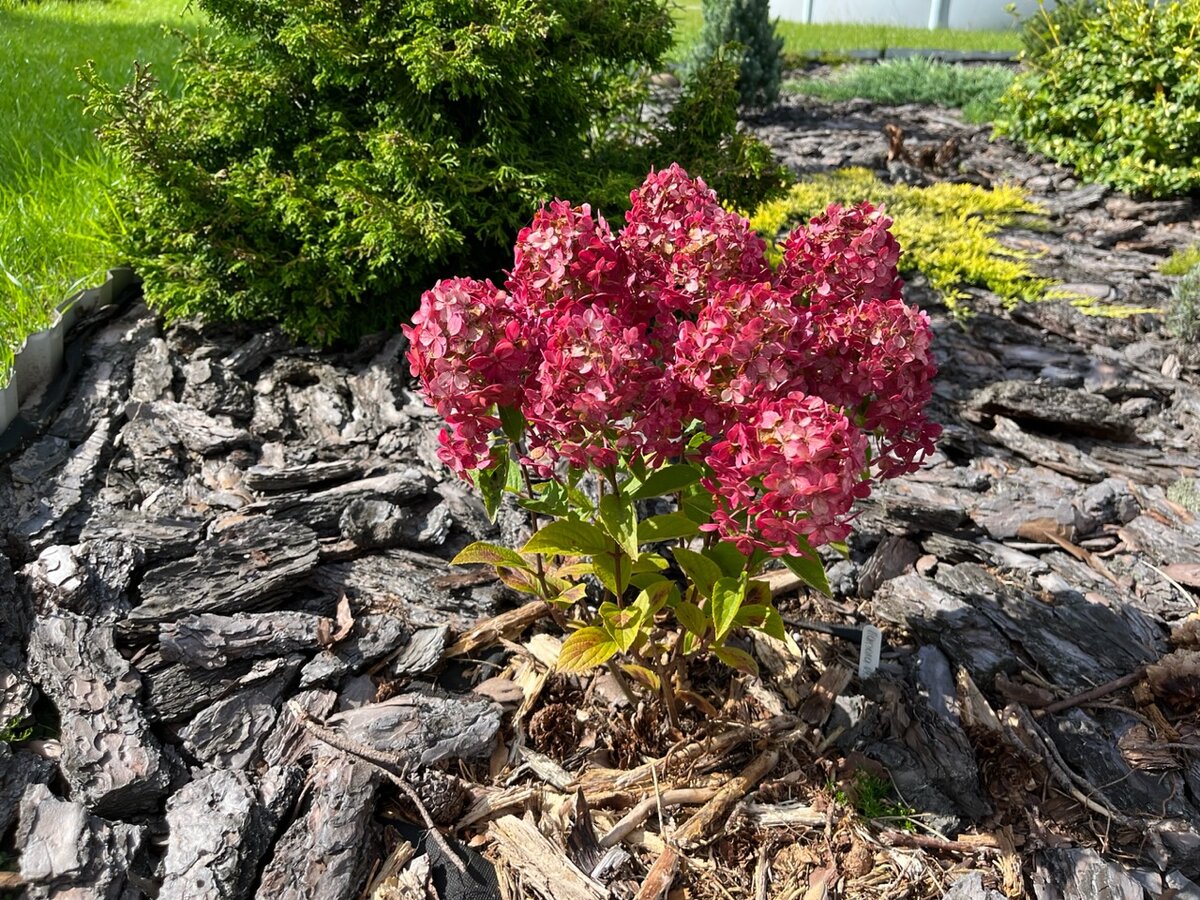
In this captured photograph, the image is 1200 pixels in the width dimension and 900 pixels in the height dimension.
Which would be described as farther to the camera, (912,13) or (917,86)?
(912,13)

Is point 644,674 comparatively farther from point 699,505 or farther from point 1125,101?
point 1125,101

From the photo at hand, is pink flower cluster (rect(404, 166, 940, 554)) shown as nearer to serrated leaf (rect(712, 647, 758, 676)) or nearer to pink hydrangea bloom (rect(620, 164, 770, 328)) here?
pink hydrangea bloom (rect(620, 164, 770, 328))

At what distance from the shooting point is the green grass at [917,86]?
11312mm

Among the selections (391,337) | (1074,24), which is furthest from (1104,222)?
(391,337)

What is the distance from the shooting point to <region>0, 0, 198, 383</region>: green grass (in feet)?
14.0

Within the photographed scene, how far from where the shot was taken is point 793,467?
1659mm

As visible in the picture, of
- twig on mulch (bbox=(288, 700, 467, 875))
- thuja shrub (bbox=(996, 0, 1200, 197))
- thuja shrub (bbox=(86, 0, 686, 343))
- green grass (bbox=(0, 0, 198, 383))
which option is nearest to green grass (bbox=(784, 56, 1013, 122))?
thuja shrub (bbox=(996, 0, 1200, 197))

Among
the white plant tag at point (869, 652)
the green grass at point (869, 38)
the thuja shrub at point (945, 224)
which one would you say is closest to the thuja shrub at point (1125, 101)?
the thuja shrub at point (945, 224)

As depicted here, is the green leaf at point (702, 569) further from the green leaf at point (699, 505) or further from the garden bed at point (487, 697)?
the garden bed at point (487, 697)

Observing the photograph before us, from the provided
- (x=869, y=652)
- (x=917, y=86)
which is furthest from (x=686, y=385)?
(x=917, y=86)

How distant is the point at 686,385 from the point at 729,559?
538 millimetres

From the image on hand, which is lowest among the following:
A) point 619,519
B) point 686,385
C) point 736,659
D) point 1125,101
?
point 736,659

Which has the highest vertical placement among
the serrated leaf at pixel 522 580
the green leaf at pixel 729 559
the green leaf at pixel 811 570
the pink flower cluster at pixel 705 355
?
the pink flower cluster at pixel 705 355

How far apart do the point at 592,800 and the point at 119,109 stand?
11.8 feet
